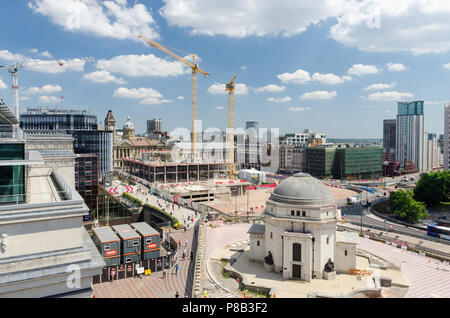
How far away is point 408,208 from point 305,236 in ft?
129

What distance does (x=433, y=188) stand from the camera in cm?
7325

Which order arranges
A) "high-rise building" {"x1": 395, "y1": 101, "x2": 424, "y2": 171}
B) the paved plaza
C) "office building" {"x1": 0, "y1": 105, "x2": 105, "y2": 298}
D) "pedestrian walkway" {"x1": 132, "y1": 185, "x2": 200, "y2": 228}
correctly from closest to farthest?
"office building" {"x1": 0, "y1": 105, "x2": 105, "y2": 298}
the paved plaza
"pedestrian walkway" {"x1": 132, "y1": 185, "x2": 200, "y2": 228}
"high-rise building" {"x1": 395, "y1": 101, "x2": 424, "y2": 171}

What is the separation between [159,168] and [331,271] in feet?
263

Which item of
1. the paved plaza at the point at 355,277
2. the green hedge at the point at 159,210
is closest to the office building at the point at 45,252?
the paved plaza at the point at 355,277

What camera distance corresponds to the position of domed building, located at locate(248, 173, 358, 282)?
108 ft

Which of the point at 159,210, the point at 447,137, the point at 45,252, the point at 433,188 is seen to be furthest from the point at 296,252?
the point at 447,137

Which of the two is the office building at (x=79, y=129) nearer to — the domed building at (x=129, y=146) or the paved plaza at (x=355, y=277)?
the domed building at (x=129, y=146)

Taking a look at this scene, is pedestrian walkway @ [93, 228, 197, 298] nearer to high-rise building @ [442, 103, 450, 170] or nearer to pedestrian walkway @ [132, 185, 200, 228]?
pedestrian walkway @ [132, 185, 200, 228]

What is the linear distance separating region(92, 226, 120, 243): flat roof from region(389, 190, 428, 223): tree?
5211 centimetres

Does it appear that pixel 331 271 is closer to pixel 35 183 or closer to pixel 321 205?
pixel 321 205

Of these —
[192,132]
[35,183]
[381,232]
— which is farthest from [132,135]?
[35,183]

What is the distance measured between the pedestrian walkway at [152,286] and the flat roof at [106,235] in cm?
536

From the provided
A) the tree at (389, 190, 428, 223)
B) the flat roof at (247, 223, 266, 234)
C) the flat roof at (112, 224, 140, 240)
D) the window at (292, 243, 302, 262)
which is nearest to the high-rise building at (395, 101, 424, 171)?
the tree at (389, 190, 428, 223)

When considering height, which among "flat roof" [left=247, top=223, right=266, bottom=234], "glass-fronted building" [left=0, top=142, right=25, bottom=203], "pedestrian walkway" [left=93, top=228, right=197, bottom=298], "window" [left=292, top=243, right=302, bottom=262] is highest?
"glass-fronted building" [left=0, top=142, right=25, bottom=203]
